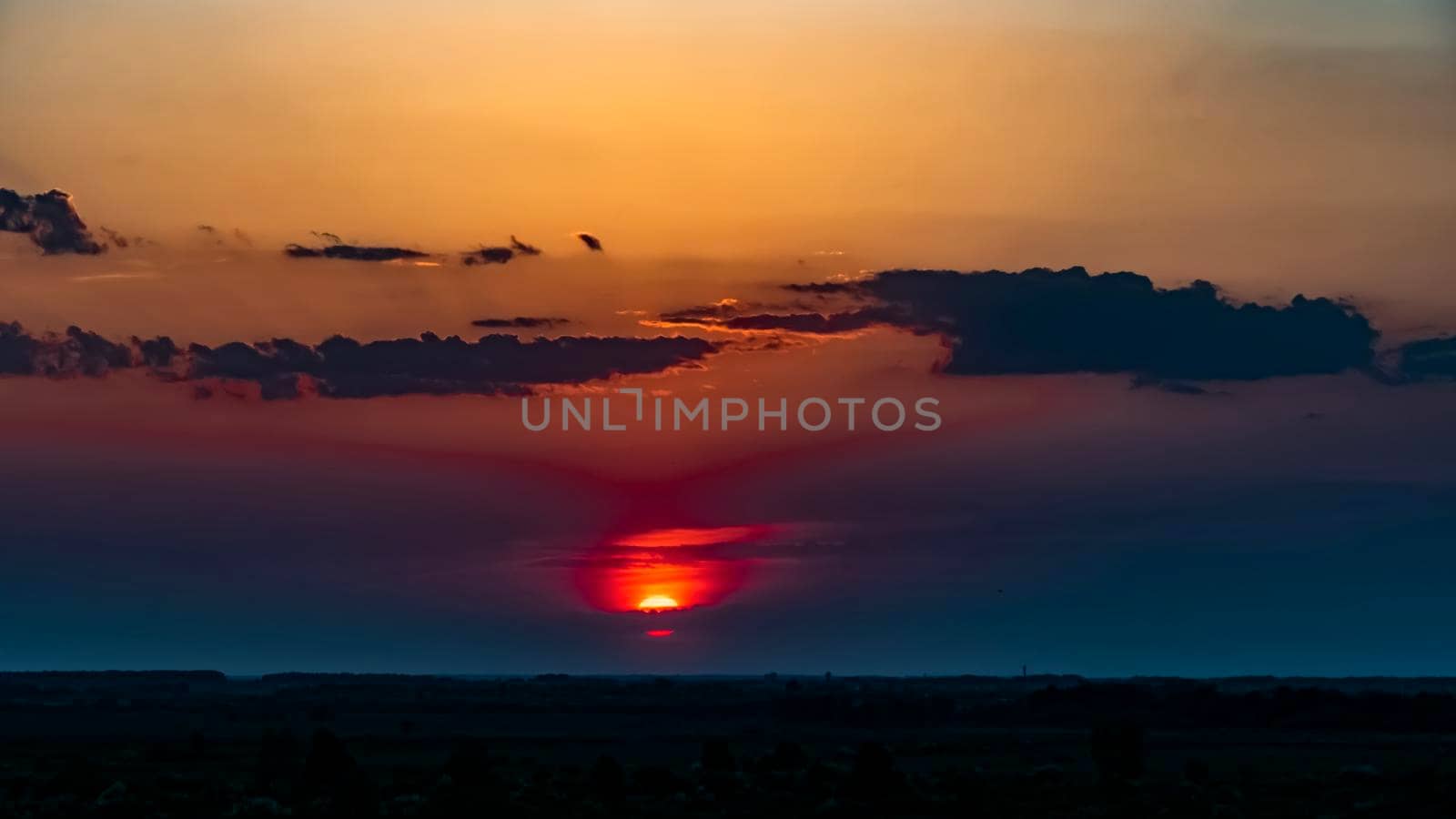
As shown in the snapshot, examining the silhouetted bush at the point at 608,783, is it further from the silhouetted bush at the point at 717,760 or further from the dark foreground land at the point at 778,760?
the silhouetted bush at the point at 717,760

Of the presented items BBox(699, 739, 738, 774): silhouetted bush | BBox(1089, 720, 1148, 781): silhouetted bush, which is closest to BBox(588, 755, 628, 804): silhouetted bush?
BBox(699, 739, 738, 774): silhouetted bush

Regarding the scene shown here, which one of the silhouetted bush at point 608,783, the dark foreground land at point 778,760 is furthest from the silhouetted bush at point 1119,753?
the silhouetted bush at point 608,783

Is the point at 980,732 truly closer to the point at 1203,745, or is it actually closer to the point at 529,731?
the point at 1203,745

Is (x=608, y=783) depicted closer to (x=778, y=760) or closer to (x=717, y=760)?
(x=717, y=760)

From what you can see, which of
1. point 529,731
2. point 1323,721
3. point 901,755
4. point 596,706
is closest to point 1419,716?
point 1323,721

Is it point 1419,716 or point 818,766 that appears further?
point 1419,716

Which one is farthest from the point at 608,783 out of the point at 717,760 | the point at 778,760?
the point at 778,760

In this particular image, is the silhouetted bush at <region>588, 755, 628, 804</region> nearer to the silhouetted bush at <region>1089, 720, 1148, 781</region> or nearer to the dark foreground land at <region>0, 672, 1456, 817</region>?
the dark foreground land at <region>0, 672, 1456, 817</region>

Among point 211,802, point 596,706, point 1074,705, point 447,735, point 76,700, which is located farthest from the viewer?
point 76,700
